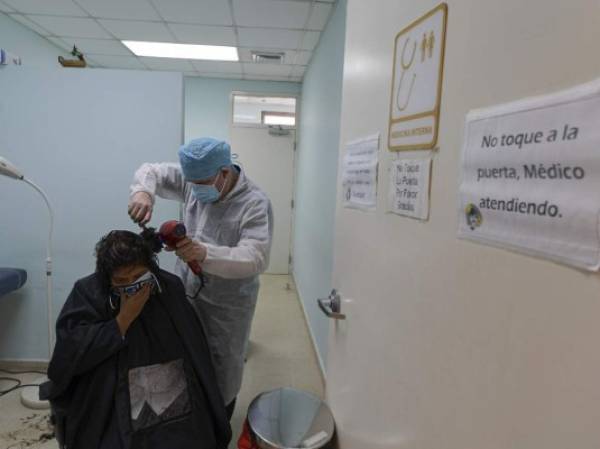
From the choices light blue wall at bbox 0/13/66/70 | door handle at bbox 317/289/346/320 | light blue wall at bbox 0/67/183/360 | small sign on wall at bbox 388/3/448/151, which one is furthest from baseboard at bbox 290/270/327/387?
light blue wall at bbox 0/13/66/70

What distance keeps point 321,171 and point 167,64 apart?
8.39 ft

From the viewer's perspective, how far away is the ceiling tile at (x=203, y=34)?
10.6 feet

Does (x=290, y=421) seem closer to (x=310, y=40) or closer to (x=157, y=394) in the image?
(x=157, y=394)

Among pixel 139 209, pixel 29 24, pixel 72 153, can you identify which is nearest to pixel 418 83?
pixel 139 209

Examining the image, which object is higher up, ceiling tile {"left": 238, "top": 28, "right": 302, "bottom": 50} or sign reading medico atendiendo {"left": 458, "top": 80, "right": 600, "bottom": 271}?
ceiling tile {"left": 238, "top": 28, "right": 302, "bottom": 50}

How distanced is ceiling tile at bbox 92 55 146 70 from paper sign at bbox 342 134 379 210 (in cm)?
399

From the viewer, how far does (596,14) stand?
1.19 ft

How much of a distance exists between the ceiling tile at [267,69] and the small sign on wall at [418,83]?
3777 millimetres

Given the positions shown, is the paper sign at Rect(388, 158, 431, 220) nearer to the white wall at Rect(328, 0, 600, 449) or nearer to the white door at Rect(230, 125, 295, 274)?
the white wall at Rect(328, 0, 600, 449)

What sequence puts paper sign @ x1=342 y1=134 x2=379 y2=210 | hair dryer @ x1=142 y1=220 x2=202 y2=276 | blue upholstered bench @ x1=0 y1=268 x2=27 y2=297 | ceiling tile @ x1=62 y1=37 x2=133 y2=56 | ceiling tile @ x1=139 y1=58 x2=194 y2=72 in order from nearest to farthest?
paper sign @ x1=342 y1=134 x2=379 y2=210
hair dryer @ x1=142 y1=220 x2=202 y2=276
blue upholstered bench @ x1=0 y1=268 x2=27 y2=297
ceiling tile @ x1=62 y1=37 x2=133 y2=56
ceiling tile @ x1=139 y1=58 x2=194 y2=72

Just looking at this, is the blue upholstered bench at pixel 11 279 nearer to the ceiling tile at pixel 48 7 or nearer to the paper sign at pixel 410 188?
the ceiling tile at pixel 48 7

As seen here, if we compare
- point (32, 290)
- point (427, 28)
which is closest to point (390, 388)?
point (427, 28)

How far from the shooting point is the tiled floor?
6.29 feet

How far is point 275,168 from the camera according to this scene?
4.94 m
